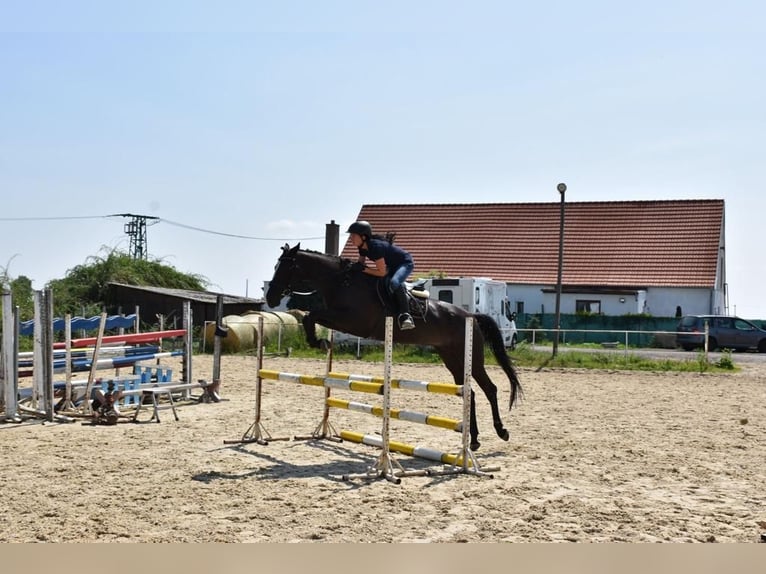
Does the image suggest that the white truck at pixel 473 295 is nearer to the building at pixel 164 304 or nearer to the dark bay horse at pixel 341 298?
the building at pixel 164 304

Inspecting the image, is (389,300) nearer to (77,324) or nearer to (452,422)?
(452,422)

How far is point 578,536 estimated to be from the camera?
5.19m

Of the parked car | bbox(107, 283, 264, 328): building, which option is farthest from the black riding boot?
the parked car

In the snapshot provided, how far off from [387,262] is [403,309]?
0.50 metres

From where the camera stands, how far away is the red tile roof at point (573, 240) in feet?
115

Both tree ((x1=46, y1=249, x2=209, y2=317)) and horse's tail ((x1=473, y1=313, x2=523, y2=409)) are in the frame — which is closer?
horse's tail ((x1=473, y1=313, x2=523, y2=409))

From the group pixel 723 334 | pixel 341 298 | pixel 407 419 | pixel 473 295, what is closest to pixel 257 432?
pixel 341 298

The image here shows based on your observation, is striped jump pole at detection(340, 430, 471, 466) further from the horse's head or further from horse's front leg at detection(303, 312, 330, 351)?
the horse's head

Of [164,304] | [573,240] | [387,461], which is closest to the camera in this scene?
[387,461]

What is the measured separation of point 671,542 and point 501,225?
114 ft

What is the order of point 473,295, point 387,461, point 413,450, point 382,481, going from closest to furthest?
point 382,481 < point 387,461 < point 413,450 < point 473,295

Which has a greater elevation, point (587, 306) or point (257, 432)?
point (587, 306)

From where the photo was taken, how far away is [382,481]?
23.2 feet

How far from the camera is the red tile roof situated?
34938 millimetres
